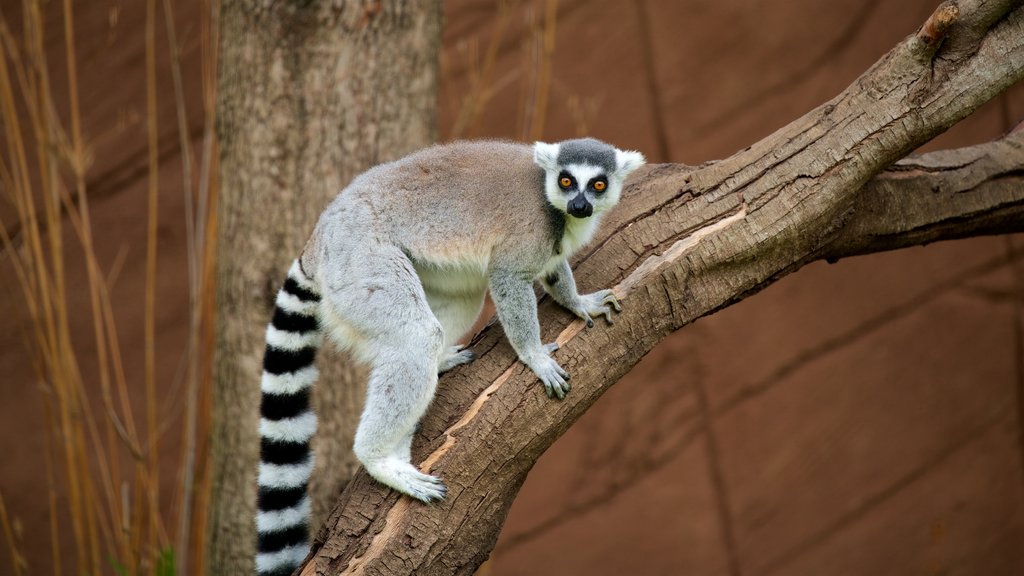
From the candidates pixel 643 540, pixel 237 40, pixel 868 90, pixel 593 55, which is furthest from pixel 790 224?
pixel 643 540

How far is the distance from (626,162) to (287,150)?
193 cm

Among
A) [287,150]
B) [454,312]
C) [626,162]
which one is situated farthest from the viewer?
[287,150]

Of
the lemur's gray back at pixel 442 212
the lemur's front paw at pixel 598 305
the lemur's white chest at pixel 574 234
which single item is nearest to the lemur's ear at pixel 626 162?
the lemur's white chest at pixel 574 234

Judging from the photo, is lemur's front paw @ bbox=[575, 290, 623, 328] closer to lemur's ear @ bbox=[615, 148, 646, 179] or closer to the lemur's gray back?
the lemur's gray back

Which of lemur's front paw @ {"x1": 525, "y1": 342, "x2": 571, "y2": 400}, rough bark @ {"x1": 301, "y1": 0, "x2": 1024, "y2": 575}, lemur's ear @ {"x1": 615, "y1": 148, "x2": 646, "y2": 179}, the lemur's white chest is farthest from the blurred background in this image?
lemur's front paw @ {"x1": 525, "y1": 342, "x2": 571, "y2": 400}

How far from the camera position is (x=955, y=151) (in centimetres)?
421

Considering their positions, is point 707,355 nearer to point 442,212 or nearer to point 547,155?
point 547,155

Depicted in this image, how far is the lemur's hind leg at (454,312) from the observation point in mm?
4027

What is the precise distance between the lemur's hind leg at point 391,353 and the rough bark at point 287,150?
131 centimetres

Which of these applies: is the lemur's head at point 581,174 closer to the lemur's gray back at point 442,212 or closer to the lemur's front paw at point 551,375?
the lemur's gray back at point 442,212

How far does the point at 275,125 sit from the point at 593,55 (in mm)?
2950

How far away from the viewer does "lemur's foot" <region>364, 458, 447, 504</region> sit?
335 centimetres

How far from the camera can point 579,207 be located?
3.63 metres

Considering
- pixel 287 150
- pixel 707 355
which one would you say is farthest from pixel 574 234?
pixel 707 355
